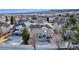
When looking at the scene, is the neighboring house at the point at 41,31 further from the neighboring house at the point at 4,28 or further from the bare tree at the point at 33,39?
the neighboring house at the point at 4,28

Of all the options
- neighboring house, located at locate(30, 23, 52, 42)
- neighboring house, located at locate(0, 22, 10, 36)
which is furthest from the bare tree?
neighboring house, located at locate(0, 22, 10, 36)

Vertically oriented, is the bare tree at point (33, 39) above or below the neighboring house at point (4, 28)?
below

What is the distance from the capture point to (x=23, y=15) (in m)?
1.96

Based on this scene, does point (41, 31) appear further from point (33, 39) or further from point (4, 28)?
point (4, 28)

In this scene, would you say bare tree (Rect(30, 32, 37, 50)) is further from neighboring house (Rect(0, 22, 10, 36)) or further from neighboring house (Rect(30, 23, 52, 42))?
neighboring house (Rect(0, 22, 10, 36))

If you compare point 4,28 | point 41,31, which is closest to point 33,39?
point 41,31

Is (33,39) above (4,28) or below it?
below

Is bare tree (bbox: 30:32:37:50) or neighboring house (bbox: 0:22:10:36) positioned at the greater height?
neighboring house (bbox: 0:22:10:36)

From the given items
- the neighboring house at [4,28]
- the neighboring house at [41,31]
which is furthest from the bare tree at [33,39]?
the neighboring house at [4,28]
